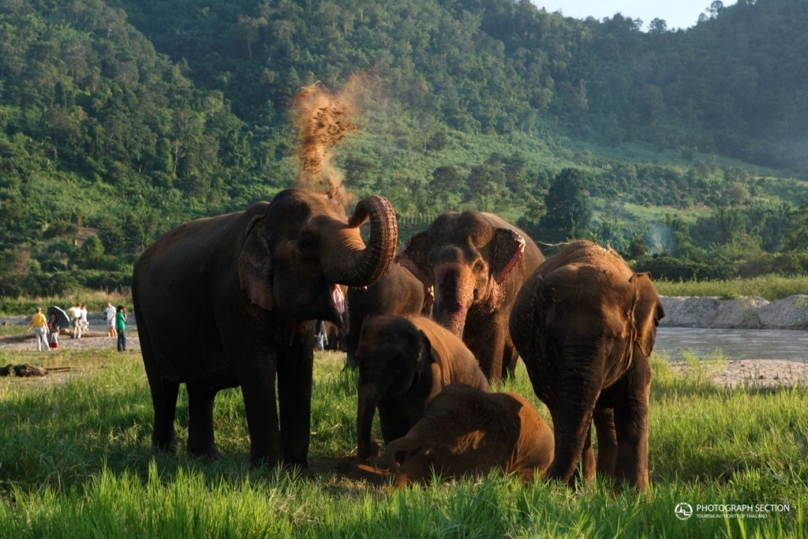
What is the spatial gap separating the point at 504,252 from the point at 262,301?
418 cm

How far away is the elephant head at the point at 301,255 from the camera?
6.88 m

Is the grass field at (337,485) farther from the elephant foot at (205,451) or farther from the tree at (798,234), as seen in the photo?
the tree at (798,234)

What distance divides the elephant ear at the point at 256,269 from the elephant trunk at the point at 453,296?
9.59 feet

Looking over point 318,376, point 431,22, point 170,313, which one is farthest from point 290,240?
point 431,22

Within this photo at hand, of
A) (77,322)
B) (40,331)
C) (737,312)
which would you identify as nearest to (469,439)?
(40,331)

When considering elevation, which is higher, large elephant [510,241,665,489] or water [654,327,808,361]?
large elephant [510,241,665,489]

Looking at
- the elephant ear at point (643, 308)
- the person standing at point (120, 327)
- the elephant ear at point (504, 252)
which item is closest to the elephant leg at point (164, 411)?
the elephant ear at point (504, 252)

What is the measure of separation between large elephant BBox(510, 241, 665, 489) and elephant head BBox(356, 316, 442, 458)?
95 cm

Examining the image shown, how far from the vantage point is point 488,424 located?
7129 millimetres

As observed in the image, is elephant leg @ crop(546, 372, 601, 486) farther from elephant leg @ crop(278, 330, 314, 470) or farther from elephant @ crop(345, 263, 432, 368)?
elephant @ crop(345, 263, 432, 368)

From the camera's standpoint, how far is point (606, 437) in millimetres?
7234

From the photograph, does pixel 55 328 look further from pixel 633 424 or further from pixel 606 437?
pixel 633 424

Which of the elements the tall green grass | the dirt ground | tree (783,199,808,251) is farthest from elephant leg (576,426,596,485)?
tree (783,199,808,251)

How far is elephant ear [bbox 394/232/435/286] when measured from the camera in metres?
11.3
